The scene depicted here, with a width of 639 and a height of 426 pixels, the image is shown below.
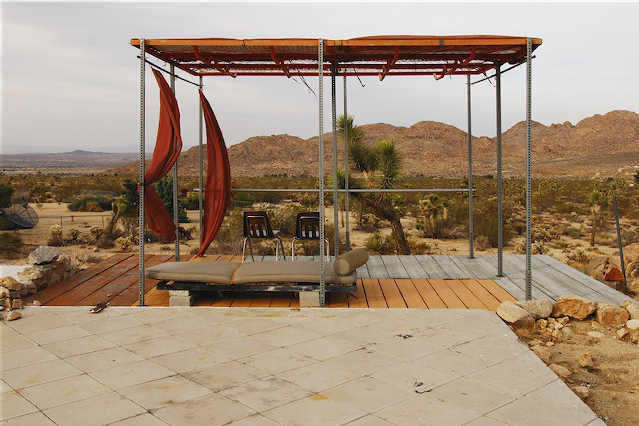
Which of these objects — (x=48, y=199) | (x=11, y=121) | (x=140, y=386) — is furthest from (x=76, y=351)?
(x=11, y=121)

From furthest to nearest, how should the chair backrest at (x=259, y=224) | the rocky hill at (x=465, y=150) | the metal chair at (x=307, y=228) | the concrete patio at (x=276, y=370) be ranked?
the rocky hill at (x=465, y=150) < the chair backrest at (x=259, y=224) < the metal chair at (x=307, y=228) < the concrete patio at (x=276, y=370)

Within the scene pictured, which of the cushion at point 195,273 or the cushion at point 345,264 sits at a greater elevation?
the cushion at point 345,264

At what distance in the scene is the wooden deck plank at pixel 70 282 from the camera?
5.86 metres

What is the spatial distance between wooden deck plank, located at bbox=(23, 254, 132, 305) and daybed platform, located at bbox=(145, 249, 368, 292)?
1123 millimetres

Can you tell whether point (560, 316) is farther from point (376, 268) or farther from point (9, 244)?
point (9, 244)

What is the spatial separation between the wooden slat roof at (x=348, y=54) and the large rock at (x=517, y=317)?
2.45 m

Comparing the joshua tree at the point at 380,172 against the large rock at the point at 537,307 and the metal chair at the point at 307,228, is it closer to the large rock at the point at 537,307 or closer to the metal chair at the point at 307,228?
the metal chair at the point at 307,228

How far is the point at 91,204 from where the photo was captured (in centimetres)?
2091

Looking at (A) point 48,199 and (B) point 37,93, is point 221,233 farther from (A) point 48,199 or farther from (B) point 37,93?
(B) point 37,93

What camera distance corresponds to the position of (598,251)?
40.7ft

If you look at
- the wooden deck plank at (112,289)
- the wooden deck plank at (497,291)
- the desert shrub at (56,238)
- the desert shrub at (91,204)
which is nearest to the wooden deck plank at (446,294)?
the wooden deck plank at (497,291)

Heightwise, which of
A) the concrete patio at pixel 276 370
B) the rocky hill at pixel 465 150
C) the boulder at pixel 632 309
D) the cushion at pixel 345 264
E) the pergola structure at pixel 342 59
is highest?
the rocky hill at pixel 465 150

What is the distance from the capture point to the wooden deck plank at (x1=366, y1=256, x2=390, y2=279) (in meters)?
6.92

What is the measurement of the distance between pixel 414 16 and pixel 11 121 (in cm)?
3600
